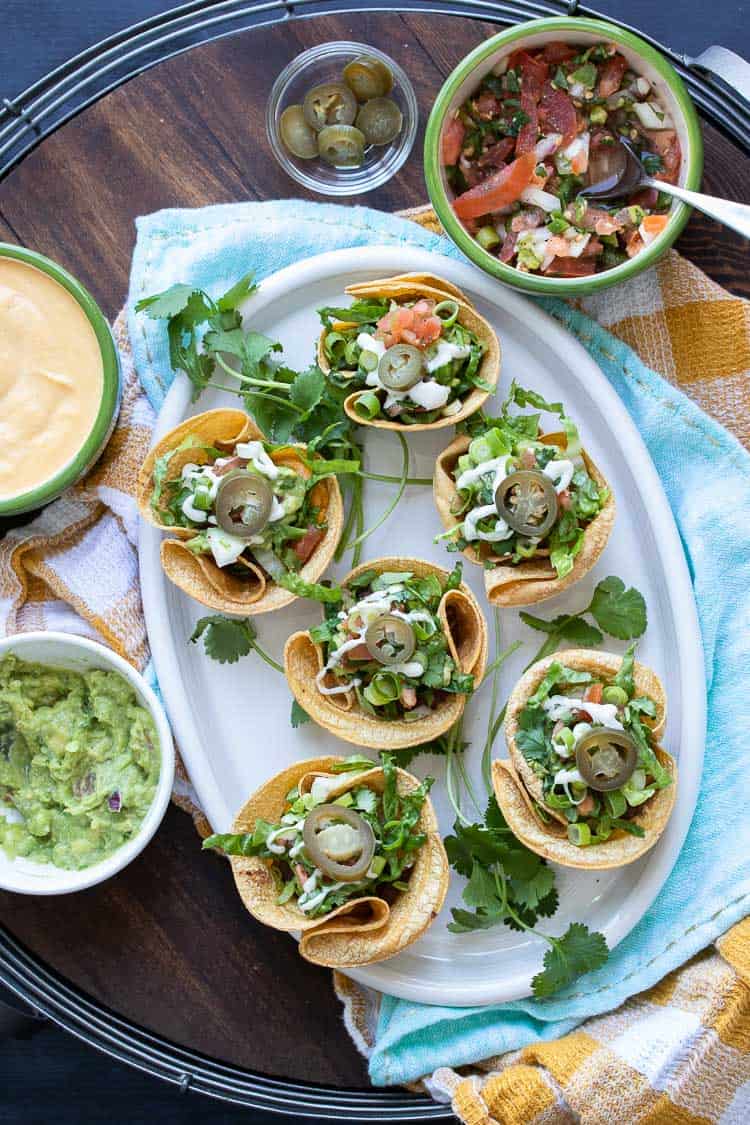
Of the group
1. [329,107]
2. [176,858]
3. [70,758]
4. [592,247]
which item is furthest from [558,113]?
[176,858]

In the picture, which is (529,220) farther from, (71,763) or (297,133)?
(71,763)

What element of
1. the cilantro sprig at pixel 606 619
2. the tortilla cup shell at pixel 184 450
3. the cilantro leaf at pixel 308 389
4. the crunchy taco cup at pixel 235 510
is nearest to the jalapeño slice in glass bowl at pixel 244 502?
the crunchy taco cup at pixel 235 510

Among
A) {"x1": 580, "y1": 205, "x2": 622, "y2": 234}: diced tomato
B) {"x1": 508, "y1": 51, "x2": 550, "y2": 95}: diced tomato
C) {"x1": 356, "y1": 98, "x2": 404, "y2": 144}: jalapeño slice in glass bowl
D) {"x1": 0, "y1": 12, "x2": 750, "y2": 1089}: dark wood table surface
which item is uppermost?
{"x1": 508, "y1": 51, "x2": 550, "y2": 95}: diced tomato

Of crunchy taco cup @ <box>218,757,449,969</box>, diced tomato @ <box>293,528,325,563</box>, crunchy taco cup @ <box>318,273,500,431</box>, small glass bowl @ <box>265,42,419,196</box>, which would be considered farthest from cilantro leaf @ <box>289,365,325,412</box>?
crunchy taco cup @ <box>218,757,449,969</box>

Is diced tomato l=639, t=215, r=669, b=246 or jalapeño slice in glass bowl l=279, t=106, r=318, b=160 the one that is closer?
diced tomato l=639, t=215, r=669, b=246

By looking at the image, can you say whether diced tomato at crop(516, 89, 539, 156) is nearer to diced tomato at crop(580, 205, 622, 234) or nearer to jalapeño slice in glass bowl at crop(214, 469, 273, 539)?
diced tomato at crop(580, 205, 622, 234)

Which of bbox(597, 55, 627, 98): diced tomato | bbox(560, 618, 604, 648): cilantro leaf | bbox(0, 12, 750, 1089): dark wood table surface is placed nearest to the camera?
bbox(597, 55, 627, 98): diced tomato
